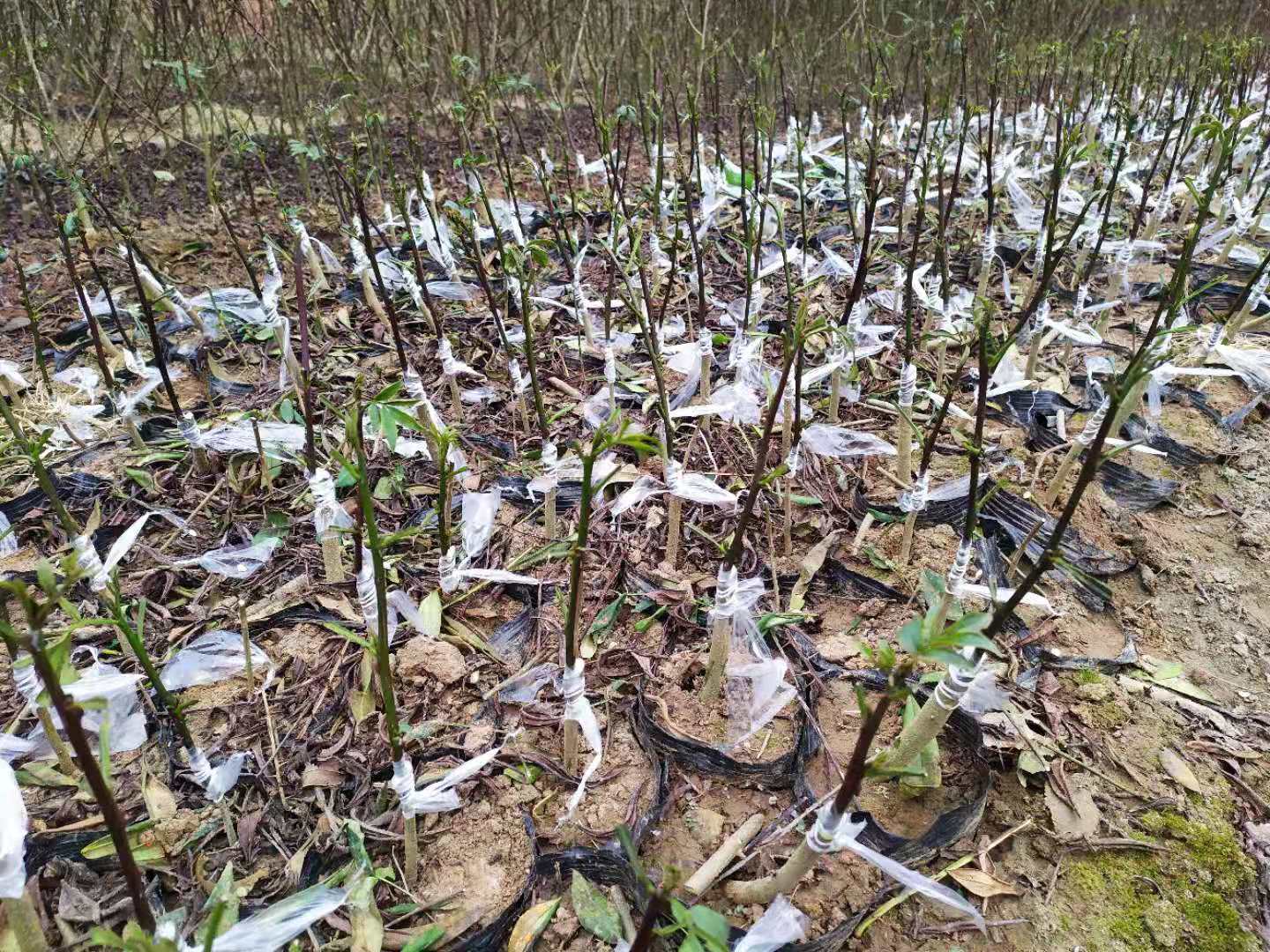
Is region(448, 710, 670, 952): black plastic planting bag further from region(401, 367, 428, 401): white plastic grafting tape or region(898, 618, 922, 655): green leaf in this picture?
region(401, 367, 428, 401): white plastic grafting tape

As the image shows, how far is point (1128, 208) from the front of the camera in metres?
3.63

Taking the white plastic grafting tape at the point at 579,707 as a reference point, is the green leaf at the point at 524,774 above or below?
below

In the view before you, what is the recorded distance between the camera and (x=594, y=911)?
113cm

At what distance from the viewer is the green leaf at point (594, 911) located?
110cm

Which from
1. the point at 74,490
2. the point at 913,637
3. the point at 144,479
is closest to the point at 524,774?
the point at 913,637

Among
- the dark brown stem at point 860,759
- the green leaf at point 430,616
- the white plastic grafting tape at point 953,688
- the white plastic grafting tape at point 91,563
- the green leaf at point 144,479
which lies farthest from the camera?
the green leaf at point 144,479

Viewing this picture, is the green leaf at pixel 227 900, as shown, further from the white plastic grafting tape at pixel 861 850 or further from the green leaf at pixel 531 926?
the white plastic grafting tape at pixel 861 850

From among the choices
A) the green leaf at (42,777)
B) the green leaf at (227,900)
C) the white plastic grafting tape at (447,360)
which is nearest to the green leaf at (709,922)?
the green leaf at (227,900)

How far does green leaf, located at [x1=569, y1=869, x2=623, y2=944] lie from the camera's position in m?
1.10

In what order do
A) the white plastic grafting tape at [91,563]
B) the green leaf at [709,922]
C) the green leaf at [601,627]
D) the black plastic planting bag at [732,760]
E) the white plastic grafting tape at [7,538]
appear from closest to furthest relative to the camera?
the green leaf at [709,922]
the white plastic grafting tape at [91,563]
the black plastic planting bag at [732,760]
the green leaf at [601,627]
the white plastic grafting tape at [7,538]

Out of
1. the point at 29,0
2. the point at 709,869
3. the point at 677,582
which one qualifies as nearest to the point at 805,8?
the point at 29,0

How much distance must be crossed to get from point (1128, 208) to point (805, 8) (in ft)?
12.1

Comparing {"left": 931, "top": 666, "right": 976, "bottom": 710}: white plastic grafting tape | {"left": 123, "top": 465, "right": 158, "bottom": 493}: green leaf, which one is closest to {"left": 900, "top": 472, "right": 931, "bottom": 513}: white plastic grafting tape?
{"left": 931, "top": 666, "right": 976, "bottom": 710}: white plastic grafting tape

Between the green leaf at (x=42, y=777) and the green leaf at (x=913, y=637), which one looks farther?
the green leaf at (x=42, y=777)
